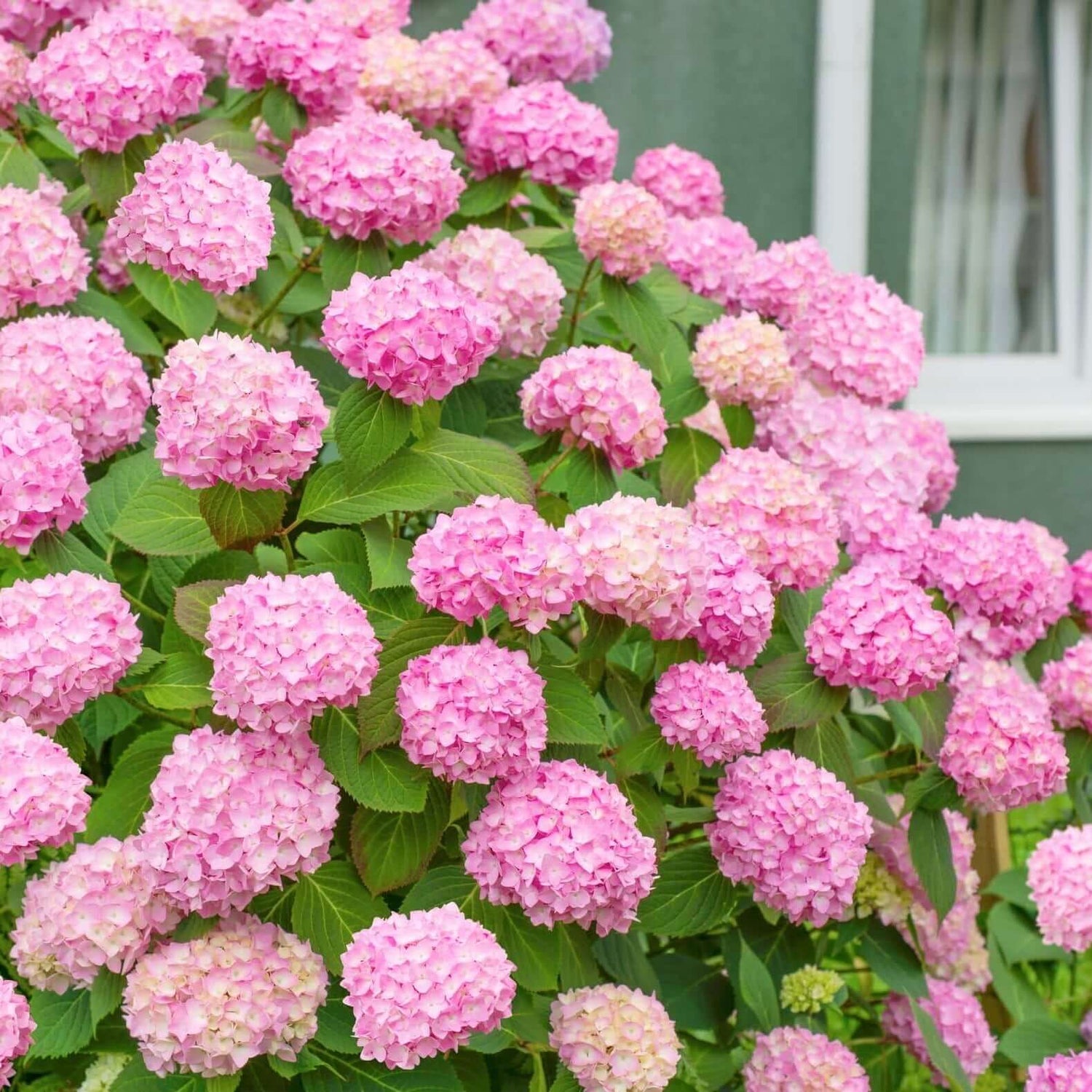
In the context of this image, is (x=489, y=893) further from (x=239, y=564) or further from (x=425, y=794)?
(x=239, y=564)

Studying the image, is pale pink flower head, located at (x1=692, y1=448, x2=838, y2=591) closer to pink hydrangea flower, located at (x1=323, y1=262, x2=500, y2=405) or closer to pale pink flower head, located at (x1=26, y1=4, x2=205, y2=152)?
pink hydrangea flower, located at (x1=323, y1=262, x2=500, y2=405)

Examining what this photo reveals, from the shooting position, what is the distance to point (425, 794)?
4.37 feet

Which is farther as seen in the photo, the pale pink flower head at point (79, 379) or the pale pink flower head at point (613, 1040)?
the pale pink flower head at point (79, 379)

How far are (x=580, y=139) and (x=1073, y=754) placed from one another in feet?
3.60

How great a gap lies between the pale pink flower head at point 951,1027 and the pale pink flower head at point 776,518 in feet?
2.68

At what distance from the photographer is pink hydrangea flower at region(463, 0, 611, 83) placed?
7.38 feet

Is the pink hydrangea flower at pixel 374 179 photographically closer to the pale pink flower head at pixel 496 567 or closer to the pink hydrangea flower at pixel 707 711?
the pale pink flower head at pixel 496 567

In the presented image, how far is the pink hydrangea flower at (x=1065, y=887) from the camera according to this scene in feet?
6.00

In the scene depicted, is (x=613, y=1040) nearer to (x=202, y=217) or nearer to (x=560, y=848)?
(x=560, y=848)

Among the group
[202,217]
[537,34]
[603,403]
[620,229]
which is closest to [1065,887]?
[603,403]

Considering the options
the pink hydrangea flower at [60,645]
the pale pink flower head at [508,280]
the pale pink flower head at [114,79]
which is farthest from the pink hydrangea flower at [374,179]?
Answer: the pink hydrangea flower at [60,645]

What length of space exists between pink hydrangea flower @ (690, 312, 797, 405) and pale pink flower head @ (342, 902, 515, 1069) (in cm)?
85

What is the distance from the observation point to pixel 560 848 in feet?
4.18

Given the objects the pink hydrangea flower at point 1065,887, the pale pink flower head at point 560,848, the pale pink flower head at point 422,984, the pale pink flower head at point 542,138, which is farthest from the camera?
the pale pink flower head at point 542,138
